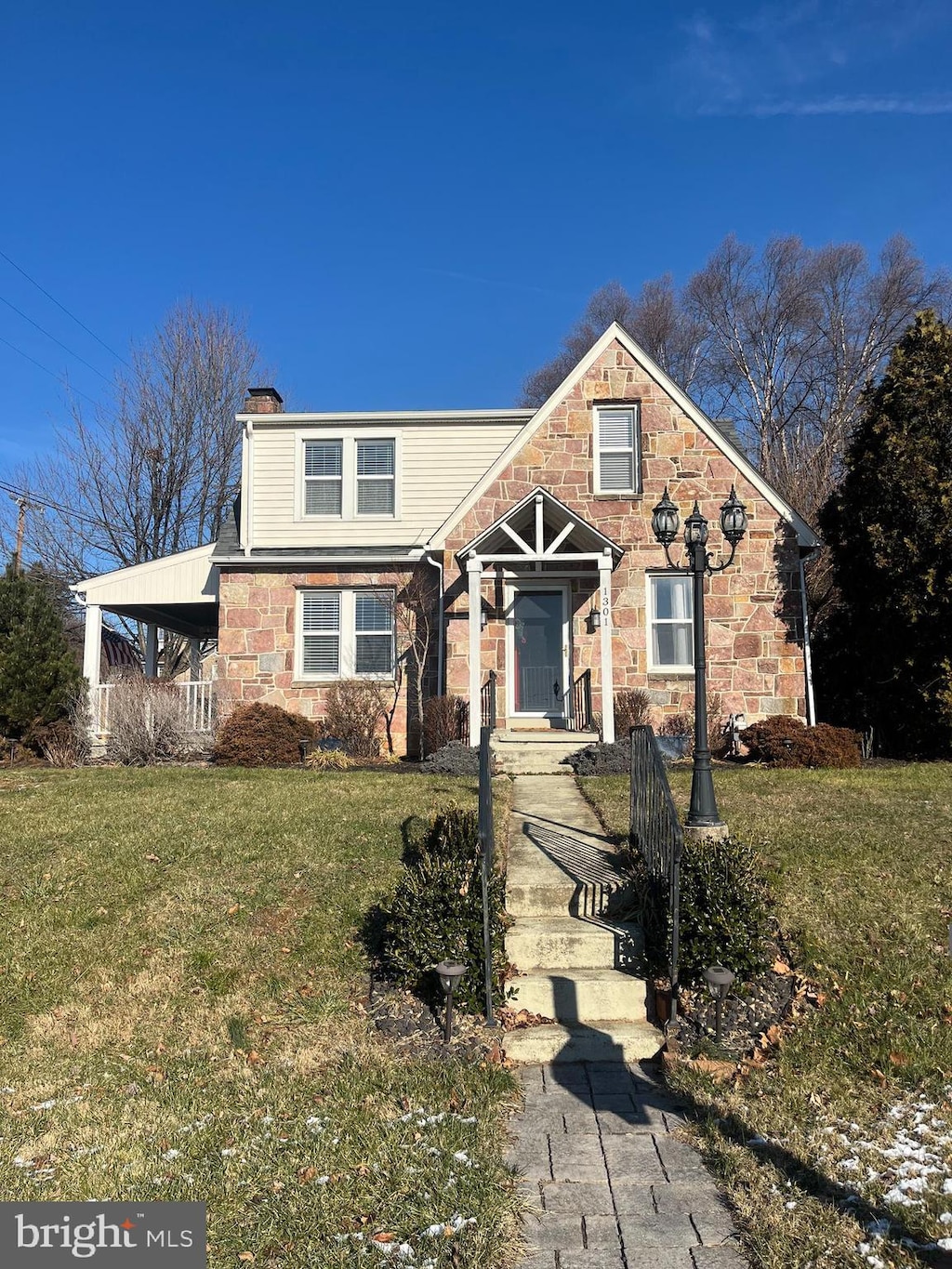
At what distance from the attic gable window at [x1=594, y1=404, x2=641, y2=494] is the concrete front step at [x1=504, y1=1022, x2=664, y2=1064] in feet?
35.9

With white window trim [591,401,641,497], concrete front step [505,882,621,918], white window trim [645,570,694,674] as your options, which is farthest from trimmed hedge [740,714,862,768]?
concrete front step [505,882,621,918]

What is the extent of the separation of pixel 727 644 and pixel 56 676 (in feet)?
36.8

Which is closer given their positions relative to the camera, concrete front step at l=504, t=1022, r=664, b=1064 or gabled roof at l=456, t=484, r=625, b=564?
concrete front step at l=504, t=1022, r=664, b=1064

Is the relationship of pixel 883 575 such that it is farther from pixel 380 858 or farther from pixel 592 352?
pixel 380 858

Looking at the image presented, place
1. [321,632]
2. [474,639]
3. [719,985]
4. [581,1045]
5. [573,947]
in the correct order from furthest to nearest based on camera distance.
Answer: [321,632] → [474,639] → [573,947] → [581,1045] → [719,985]

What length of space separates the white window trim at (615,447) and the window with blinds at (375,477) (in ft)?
12.9

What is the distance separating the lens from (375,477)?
54.6 ft

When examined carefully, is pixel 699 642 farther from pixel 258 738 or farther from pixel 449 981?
pixel 258 738

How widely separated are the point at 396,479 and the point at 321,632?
10.7 ft

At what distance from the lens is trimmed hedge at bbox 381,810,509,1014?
540cm

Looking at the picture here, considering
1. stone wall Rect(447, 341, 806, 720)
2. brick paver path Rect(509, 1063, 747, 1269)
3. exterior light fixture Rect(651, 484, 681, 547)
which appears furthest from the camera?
stone wall Rect(447, 341, 806, 720)

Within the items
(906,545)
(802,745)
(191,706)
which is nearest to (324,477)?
(191,706)

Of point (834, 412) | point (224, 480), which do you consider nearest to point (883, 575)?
point (834, 412)

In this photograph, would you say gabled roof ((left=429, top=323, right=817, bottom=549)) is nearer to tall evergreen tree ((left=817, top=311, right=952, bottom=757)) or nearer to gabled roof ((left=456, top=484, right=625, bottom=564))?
gabled roof ((left=456, top=484, right=625, bottom=564))
